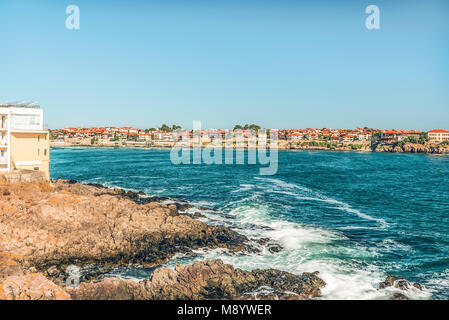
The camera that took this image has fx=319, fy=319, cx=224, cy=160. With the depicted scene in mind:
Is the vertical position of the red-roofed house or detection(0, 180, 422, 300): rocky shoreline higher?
the red-roofed house

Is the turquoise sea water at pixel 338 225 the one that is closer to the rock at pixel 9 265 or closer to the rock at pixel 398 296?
the rock at pixel 398 296

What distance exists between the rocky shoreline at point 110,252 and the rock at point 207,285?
40 mm

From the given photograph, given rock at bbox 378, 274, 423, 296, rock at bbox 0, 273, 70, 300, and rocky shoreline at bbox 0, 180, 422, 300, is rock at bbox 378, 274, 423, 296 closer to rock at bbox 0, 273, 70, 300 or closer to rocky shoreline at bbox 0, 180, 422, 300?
rocky shoreline at bbox 0, 180, 422, 300

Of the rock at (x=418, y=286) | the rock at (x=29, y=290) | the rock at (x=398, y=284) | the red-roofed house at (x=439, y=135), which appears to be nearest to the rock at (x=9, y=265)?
the rock at (x=29, y=290)

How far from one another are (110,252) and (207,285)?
7.38 metres

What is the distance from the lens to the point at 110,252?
19.1m

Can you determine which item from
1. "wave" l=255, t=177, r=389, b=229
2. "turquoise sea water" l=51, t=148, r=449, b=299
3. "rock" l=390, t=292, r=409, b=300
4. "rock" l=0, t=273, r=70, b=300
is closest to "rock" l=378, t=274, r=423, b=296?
"turquoise sea water" l=51, t=148, r=449, b=299

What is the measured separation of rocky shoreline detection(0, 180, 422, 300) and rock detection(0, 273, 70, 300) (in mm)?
32

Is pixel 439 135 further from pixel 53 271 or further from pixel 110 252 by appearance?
pixel 53 271

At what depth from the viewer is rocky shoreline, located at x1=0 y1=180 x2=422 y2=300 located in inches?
536

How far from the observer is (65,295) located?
1227cm

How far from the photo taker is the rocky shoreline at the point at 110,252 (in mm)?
13625

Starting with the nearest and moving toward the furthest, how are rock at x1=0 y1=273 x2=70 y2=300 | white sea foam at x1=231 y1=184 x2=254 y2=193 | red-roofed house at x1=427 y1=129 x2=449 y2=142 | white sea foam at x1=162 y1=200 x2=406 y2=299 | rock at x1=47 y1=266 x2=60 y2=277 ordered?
rock at x1=0 y1=273 x2=70 y2=300
white sea foam at x1=162 y1=200 x2=406 y2=299
rock at x1=47 y1=266 x2=60 y2=277
white sea foam at x1=231 y1=184 x2=254 y2=193
red-roofed house at x1=427 y1=129 x2=449 y2=142
